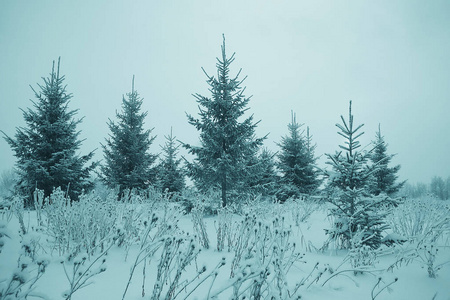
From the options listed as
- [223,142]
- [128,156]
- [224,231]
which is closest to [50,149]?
[128,156]

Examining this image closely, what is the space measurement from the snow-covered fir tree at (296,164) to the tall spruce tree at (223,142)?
7.70m

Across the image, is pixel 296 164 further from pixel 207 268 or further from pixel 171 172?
pixel 207 268

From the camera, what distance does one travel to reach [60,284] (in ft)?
7.16

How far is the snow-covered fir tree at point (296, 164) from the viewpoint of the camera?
1611 centimetres

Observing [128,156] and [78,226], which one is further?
[128,156]

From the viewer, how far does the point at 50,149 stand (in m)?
9.65

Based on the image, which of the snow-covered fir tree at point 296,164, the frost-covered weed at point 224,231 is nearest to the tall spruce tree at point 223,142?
the frost-covered weed at point 224,231

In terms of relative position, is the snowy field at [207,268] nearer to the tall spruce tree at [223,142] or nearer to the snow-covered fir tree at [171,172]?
the tall spruce tree at [223,142]

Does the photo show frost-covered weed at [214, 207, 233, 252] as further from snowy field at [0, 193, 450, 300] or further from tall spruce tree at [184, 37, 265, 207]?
tall spruce tree at [184, 37, 265, 207]

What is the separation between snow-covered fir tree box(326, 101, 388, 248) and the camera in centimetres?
389

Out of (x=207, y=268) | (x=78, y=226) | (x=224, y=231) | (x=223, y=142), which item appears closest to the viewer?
(x=207, y=268)

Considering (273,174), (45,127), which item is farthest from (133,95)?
(273,174)

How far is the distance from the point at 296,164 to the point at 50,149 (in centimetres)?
1432

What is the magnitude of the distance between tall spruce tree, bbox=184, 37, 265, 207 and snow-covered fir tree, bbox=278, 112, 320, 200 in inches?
303
